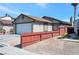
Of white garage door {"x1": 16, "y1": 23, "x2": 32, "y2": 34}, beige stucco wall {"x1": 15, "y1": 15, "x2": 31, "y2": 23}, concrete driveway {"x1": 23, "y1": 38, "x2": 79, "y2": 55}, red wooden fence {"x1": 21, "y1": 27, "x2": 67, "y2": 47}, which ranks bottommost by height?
concrete driveway {"x1": 23, "y1": 38, "x2": 79, "y2": 55}

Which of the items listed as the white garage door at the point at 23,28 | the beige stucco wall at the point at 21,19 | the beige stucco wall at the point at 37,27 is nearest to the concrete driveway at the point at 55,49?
the white garage door at the point at 23,28

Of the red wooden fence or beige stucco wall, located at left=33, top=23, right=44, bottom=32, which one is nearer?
the red wooden fence

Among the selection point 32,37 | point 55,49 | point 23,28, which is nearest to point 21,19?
point 23,28

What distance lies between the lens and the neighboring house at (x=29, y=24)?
20508mm

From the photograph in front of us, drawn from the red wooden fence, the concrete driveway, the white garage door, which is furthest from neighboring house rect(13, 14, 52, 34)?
the concrete driveway

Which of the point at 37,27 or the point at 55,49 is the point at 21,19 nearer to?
the point at 37,27

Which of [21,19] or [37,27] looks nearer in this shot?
[37,27]

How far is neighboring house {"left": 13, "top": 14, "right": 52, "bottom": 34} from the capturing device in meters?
20.5

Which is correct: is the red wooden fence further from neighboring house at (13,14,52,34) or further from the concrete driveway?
neighboring house at (13,14,52,34)

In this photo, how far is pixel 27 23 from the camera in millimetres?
21172

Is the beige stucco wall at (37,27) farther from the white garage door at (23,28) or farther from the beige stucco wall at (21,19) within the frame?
the beige stucco wall at (21,19)

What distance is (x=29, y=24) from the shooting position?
2081cm
